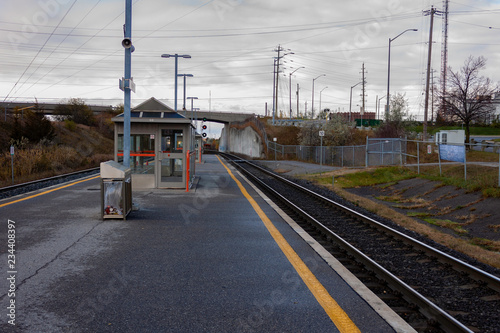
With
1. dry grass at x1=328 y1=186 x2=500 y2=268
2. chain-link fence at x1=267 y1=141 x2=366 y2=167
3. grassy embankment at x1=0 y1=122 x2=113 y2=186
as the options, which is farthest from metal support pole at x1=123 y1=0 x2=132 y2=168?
chain-link fence at x1=267 y1=141 x2=366 y2=167

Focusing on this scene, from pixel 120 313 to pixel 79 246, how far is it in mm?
3238

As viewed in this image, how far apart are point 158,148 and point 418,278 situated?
37.2 feet

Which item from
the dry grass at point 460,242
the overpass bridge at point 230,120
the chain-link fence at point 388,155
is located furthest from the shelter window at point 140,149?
the overpass bridge at point 230,120

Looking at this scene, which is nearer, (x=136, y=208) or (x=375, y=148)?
(x=136, y=208)

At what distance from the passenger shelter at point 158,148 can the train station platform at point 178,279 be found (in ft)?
18.8

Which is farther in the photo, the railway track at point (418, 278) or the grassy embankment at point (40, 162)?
the grassy embankment at point (40, 162)

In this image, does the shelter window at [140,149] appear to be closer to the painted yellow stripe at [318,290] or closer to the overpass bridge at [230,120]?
the painted yellow stripe at [318,290]

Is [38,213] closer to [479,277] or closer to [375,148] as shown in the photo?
[479,277]

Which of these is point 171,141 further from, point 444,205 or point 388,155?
point 388,155

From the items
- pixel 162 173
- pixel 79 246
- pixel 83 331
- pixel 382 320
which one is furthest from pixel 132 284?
pixel 162 173

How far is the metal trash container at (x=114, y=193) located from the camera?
9.49 metres

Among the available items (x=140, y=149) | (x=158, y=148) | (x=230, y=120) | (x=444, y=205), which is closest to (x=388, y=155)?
(x=444, y=205)

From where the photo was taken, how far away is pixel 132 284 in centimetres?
539

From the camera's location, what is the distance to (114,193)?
9.70m
